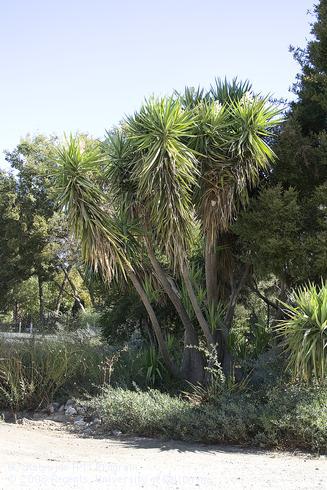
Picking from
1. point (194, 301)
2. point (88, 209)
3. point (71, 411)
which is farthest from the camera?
point (194, 301)

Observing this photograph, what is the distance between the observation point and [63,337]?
1242cm

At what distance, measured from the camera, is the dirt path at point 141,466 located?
18.3 ft

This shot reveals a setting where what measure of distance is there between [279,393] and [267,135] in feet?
15.3

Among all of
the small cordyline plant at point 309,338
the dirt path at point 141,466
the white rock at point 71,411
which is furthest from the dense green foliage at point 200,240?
the dirt path at point 141,466

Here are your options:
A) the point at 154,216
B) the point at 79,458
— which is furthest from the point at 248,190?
the point at 79,458

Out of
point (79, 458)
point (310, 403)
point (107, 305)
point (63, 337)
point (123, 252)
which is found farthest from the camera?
point (107, 305)

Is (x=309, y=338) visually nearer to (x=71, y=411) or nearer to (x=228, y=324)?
(x=228, y=324)

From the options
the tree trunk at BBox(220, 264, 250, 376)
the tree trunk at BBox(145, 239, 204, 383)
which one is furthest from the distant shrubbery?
the tree trunk at BBox(220, 264, 250, 376)

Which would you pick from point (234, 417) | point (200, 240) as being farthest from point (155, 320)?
point (234, 417)

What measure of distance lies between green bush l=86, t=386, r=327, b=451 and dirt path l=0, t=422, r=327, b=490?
25 centimetres

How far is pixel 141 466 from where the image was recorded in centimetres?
653

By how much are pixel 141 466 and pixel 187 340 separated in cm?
532

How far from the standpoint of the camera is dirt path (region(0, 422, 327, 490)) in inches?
219

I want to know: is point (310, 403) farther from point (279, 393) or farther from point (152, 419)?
point (152, 419)
